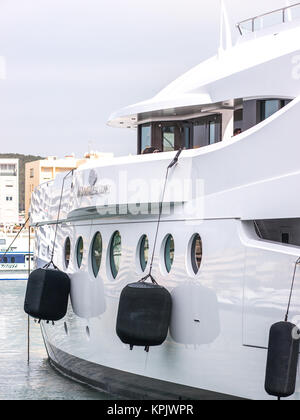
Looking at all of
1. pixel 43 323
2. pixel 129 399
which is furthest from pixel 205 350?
pixel 43 323

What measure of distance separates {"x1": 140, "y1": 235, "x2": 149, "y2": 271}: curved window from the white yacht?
0.03 metres

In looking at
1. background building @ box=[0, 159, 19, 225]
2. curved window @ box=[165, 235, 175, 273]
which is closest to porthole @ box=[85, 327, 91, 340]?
curved window @ box=[165, 235, 175, 273]

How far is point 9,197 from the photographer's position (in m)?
106

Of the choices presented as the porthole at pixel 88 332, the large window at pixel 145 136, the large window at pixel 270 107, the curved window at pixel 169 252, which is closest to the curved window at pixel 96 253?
the porthole at pixel 88 332

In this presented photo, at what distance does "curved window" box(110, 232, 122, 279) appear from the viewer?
13180mm

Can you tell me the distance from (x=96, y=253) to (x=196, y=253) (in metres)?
2.95

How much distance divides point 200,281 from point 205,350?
0.94m

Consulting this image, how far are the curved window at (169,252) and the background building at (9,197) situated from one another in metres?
83.8

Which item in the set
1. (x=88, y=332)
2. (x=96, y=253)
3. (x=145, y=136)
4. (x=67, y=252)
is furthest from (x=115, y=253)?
(x=67, y=252)

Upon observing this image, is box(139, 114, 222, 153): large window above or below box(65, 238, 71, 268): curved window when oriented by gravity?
above

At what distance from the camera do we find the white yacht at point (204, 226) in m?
10.3

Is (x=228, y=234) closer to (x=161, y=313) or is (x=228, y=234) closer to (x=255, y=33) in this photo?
(x=161, y=313)

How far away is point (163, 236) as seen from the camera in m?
12.0

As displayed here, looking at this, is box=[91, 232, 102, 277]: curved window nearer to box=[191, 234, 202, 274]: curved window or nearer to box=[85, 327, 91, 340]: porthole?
box=[85, 327, 91, 340]: porthole
